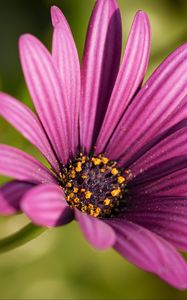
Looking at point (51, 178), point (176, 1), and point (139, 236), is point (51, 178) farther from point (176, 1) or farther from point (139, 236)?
point (176, 1)

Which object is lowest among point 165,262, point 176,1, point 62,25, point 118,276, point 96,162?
point 118,276

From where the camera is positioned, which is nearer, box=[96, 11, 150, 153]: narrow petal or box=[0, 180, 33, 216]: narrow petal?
box=[0, 180, 33, 216]: narrow petal

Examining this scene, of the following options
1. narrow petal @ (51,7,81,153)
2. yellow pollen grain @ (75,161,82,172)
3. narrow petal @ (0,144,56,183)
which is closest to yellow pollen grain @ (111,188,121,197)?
yellow pollen grain @ (75,161,82,172)

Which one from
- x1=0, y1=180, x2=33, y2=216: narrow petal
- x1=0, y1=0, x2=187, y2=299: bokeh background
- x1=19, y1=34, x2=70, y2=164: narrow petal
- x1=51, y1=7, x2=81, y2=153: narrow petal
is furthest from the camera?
x1=0, y1=0, x2=187, y2=299: bokeh background

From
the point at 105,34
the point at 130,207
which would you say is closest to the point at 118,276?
the point at 130,207

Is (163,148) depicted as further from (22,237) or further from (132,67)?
(22,237)

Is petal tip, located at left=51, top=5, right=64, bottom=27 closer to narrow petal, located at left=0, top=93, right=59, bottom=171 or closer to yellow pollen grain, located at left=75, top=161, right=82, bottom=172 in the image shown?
narrow petal, located at left=0, top=93, right=59, bottom=171

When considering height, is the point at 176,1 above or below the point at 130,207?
above

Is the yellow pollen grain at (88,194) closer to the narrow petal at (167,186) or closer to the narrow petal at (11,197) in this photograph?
the narrow petal at (167,186)
